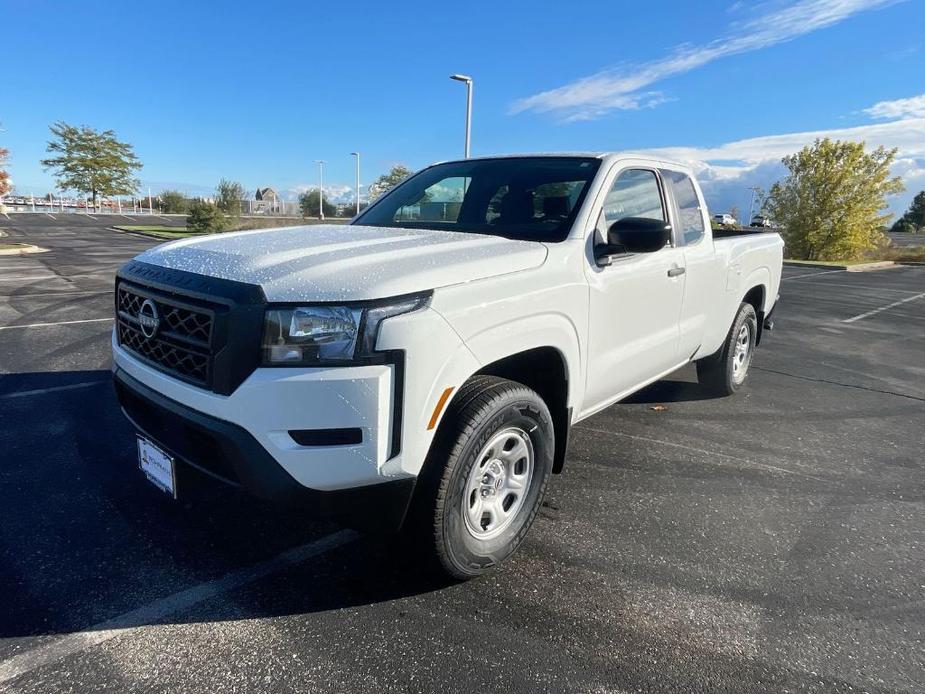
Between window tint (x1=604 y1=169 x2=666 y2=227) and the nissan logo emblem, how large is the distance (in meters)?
2.28

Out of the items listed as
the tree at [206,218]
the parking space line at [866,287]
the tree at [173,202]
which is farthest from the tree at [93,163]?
the parking space line at [866,287]

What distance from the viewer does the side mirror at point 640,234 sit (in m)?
2.88

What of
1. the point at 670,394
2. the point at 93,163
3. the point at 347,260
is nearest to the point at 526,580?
the point at 347,260

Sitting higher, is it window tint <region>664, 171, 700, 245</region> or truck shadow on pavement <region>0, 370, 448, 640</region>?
window tint <region>664, 171, 700, 245</region>

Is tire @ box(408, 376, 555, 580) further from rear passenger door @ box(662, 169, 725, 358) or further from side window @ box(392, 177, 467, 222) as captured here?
rear passenger door @ box(662, 169, 725, 358)

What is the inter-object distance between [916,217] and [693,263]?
78.3 m

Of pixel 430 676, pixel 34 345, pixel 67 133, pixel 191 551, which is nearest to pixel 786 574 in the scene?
pixel 430 676

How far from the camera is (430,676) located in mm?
2086

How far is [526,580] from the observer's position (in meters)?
2.66

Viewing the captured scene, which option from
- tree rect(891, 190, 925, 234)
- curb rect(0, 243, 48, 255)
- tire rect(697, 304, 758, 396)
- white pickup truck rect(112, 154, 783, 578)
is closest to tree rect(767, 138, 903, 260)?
tire rect(697, 304, 758, 396)

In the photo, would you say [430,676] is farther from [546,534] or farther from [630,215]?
[630,215]

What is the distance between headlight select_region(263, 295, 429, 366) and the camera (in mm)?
2047

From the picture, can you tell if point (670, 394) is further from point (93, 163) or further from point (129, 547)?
point (93, 163)

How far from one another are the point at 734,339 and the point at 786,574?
108 inches
